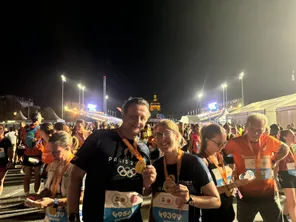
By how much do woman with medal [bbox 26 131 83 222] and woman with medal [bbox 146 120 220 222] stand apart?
3.27 feet

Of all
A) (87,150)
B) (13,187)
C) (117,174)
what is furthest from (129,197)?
(13,187)

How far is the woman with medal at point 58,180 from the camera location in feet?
9.20

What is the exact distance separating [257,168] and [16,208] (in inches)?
220

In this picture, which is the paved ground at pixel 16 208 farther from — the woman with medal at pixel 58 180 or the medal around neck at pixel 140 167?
the medal around neck at pixel 140 167

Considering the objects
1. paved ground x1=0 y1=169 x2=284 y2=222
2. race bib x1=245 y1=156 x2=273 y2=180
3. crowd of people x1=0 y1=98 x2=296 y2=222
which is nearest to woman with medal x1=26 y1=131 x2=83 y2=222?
crowd of people x1=0 y1=98 x2=296 y2=222

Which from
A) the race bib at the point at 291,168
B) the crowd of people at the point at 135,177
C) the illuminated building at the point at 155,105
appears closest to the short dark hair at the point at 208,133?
the crowd of people at the point at 135,177

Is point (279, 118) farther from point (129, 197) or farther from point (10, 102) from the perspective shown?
point (10, 102)

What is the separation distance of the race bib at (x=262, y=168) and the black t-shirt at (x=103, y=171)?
1.90 m

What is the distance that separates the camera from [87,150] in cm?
218

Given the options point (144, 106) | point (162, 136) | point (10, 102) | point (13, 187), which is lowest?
point (13, 187)

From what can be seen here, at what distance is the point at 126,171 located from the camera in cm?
214

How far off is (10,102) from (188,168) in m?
68.1

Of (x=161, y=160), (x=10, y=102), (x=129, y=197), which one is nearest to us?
(x=129, y=197)

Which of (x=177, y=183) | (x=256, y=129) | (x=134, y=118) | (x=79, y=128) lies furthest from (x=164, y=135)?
(x=79, y=128)
